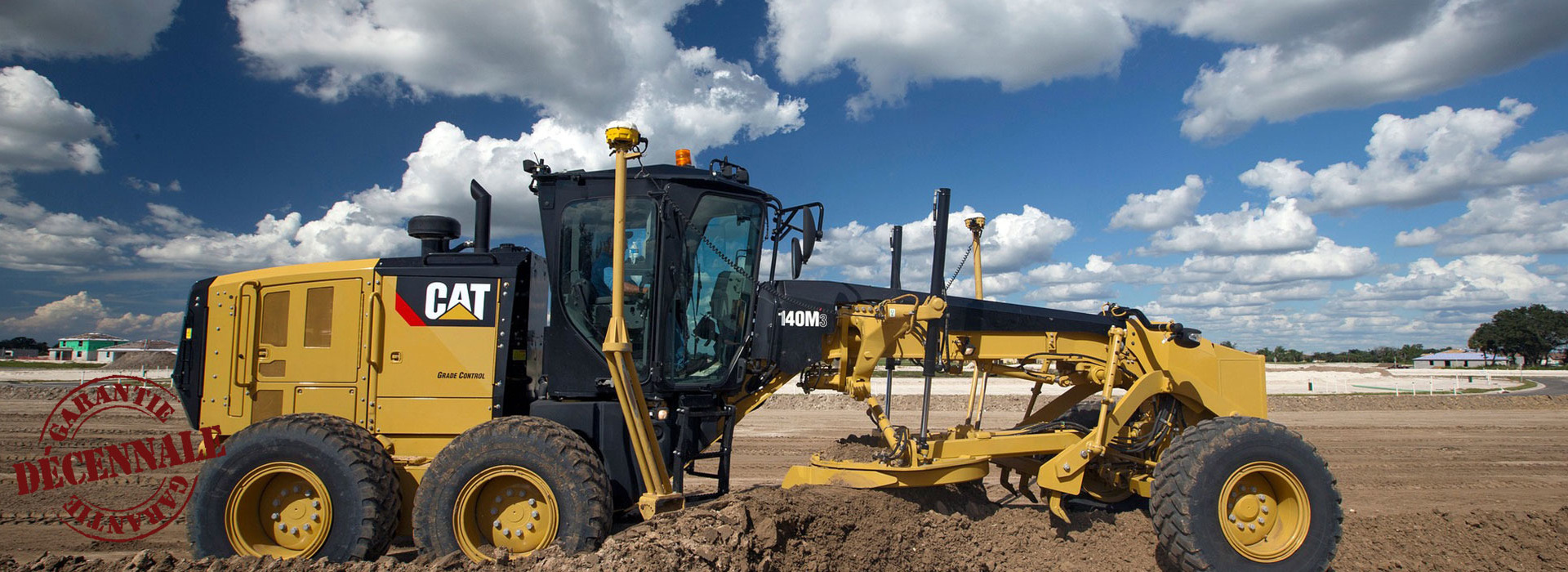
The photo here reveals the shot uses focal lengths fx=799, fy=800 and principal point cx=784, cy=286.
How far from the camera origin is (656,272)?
513 cm

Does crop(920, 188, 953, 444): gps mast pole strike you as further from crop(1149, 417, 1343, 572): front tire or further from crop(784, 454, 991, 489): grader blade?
crop(1149, 417, 1343, 572): front tire

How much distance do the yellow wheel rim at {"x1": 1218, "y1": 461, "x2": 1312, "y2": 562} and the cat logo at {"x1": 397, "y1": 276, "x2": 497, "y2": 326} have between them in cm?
500

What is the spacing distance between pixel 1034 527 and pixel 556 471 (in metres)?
3.36

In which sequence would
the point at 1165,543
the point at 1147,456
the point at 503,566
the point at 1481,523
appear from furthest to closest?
the point at 1481,523
the point at 1147,456
the point at 1165,543
the point at 503,566

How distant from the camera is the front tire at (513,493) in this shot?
184 inches

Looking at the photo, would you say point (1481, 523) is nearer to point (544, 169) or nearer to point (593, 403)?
point (593, 403)

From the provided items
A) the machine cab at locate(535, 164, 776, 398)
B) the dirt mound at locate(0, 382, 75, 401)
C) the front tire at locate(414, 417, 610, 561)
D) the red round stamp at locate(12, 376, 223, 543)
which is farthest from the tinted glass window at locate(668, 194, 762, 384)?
the dirt mound at locate(0, 382, 75, 401)

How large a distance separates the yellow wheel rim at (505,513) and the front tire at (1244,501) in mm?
3862

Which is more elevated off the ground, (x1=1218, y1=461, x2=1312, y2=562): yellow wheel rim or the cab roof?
the cab roof

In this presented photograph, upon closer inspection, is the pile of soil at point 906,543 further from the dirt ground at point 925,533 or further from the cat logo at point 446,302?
the cat logo at point 446,302

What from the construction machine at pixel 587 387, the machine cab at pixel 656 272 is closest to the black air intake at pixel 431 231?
the construction machine at pixel 587 387

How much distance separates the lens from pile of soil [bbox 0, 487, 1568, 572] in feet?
14.7

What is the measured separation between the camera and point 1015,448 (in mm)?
5766

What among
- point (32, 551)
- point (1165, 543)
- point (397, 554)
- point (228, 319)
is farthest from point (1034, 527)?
point (32, 551)
